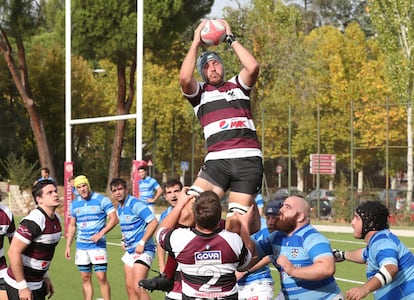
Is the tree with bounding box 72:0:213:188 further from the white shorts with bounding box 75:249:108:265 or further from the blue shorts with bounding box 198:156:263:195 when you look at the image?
the blue shorts with bounding box 198:156:263:195

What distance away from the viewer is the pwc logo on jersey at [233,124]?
26.9 feet

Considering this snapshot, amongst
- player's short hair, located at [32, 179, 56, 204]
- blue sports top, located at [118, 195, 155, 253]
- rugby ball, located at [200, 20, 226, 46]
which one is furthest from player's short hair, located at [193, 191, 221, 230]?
blue sports top, located at [118, 195, 155, 253]

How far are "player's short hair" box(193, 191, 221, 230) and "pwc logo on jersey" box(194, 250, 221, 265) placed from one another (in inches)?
7.6

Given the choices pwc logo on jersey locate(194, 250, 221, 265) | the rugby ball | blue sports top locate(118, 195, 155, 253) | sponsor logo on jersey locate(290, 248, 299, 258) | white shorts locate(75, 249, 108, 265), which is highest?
the rugby ball

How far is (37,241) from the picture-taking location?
9.54m

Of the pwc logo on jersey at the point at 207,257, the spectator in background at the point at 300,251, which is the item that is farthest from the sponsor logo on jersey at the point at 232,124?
the pwc logo on jersey at the point at 207,257

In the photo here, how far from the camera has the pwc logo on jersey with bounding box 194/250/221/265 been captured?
6.86 meters

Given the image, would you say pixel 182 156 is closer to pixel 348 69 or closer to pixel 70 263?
pixel 348 69

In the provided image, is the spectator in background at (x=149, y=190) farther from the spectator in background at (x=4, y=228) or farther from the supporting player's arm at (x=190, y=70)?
the supporting player's arm at (x=190, y=70)

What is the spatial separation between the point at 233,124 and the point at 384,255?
1735mm

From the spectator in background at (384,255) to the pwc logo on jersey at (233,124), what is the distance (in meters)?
1.27

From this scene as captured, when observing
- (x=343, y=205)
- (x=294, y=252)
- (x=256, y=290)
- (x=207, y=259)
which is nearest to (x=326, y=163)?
(x=343, y=205)

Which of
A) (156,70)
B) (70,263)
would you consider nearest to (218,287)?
(70,263)

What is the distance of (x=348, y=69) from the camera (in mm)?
55875
